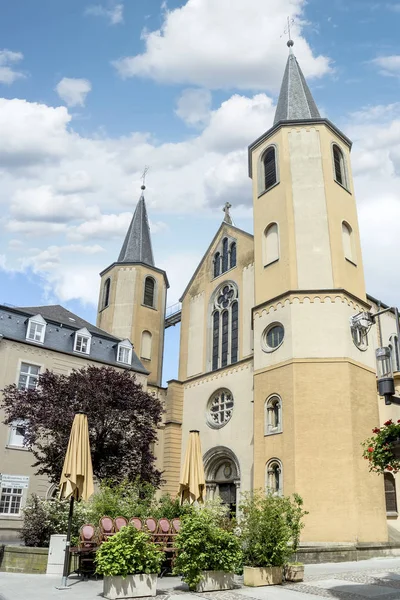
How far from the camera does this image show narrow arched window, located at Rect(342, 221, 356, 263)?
944 inches

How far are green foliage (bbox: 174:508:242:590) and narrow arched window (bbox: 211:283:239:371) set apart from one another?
16.4 m

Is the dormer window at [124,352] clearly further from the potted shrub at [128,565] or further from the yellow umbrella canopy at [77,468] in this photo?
the potted shrub at [128,565]

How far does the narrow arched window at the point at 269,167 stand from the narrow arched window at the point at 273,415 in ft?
36.1

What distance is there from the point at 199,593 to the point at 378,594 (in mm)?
3661

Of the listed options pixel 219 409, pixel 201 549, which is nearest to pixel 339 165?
pixel 219 409

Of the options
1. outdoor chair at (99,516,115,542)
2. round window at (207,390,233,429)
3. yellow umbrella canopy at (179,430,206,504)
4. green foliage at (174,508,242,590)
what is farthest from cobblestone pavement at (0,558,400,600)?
round window at (207,390,233,429)

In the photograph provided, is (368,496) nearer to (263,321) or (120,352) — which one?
(263,321)

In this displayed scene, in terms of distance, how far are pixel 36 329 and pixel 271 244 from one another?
41.4 ft

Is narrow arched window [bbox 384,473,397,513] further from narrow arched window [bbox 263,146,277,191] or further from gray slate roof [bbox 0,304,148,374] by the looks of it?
narrow arched window [bbox 263,146,277,191]

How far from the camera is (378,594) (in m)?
10.3

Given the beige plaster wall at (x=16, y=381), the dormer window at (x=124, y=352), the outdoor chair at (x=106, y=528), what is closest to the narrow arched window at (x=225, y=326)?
the dormer window at (x=124, y=352)

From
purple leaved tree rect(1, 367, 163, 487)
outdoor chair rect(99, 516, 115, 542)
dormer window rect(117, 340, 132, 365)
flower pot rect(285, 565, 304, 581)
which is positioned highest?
dormer window rect(117, 340, 132, 365)

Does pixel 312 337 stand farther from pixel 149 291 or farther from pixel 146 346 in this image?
pixel 149 291

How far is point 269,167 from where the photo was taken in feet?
87.2
